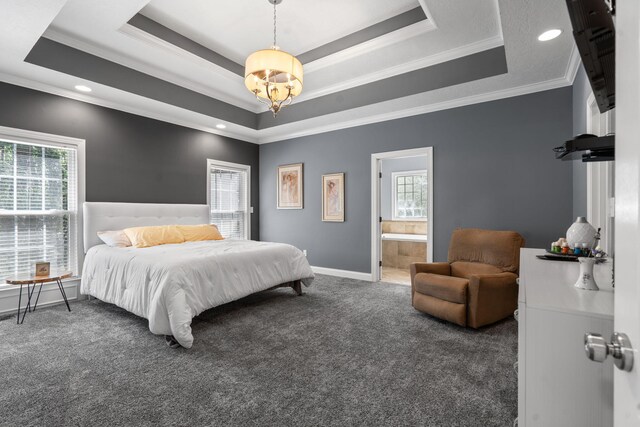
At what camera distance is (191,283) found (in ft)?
9.36

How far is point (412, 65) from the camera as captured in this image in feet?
12.7

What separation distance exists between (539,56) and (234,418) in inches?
151

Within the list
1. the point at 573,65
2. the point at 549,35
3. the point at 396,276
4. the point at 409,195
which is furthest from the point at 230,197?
the point at 573,65

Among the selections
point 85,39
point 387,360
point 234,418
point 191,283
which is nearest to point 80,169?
point 85,39

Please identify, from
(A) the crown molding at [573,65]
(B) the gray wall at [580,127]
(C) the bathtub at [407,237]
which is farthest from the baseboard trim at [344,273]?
(A) the crown molding at [573,65]

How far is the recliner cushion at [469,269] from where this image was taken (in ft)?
11.1

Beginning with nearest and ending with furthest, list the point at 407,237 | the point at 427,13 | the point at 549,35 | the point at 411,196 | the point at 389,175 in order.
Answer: the point at 549,35 < the point at 427,13 < the point at 407,237 < the point at 411,196 < the point at 389,175

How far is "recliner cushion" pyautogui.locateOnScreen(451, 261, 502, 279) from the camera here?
3.38m

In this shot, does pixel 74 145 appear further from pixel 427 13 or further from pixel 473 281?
pixel 473 281

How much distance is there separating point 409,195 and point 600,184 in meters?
4.83

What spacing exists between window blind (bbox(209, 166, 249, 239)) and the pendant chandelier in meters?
2.82

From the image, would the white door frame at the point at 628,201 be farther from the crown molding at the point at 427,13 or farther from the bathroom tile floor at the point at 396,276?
the bathroom tile floor at the point at 396,276

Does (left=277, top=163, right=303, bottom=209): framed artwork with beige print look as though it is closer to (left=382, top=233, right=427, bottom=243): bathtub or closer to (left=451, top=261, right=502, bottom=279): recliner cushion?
(left=382, top=233, right=427, bottom=243): bathtub

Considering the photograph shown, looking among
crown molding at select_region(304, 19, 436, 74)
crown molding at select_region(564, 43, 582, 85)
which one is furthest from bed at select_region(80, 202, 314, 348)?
crown molding at select_region(564, 43, 582, 85)
